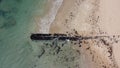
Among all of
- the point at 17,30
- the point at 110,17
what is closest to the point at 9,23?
the point at 17,30

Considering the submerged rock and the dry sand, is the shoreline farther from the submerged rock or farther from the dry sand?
the submerged rock

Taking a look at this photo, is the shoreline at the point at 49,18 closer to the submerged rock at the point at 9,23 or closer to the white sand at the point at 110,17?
the submerged rock at the point at 9,23

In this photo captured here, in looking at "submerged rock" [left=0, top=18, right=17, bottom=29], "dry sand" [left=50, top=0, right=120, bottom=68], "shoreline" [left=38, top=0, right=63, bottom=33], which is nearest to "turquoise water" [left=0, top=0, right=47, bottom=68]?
"submerged rock" [left=0, top=18, right=17, bottom=29]

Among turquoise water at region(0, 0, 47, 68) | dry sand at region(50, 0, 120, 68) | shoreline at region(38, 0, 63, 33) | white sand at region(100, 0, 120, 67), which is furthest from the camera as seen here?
shoreline at region(38, 0, 63, 33)

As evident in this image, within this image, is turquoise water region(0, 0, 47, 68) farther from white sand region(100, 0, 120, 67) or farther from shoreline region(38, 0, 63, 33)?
white sand region(100, 0, 120, 67)

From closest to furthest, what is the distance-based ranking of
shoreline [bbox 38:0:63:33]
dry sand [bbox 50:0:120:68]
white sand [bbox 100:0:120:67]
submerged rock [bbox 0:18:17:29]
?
dry sand [bbox 50:0:120:68] < white sand [bbox 100:0:120:67] < shoreline [bbox 38:0:63:33] < submerged rock [bbox 0:18:17:29]

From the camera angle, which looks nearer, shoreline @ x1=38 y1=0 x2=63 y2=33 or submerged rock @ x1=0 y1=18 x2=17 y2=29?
shoreline @ x1=38 y1=0 x2=63 y2=33
